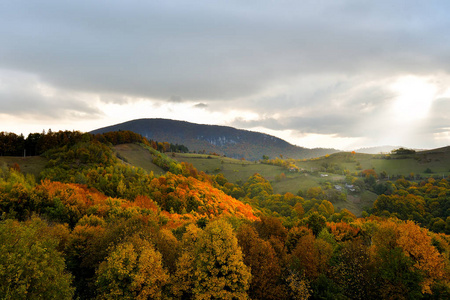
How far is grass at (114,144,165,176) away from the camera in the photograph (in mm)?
132250

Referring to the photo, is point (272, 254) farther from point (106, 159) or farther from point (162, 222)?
point (106, 159)

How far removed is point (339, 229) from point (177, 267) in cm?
4807

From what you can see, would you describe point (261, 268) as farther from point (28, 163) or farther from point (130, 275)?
point (28, 163)

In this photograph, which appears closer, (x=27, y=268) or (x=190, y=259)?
(x=27, y=268)

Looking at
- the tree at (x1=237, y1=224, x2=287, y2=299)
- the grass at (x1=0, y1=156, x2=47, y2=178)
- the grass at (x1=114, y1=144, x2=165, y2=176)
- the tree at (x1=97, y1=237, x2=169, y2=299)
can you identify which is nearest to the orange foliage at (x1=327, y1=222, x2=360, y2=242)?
the tree at (x1=237, y1=224, x2=287, y2=299)

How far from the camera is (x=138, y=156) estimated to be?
14400 centimetres

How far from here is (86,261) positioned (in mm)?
33219

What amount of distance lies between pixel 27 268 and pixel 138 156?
410 feet

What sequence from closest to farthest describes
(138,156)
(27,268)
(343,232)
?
(27,268) → (343,232) → (138,156)

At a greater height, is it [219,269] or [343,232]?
[219,269]

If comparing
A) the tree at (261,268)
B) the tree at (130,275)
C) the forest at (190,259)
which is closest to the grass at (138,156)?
the forest at (190,259)

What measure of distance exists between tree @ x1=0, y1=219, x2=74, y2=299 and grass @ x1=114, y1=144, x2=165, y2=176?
10213cm

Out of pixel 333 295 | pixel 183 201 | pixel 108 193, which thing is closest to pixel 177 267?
pixel 333 295

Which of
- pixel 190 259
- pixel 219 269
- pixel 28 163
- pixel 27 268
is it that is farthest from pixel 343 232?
pixel 28 163
